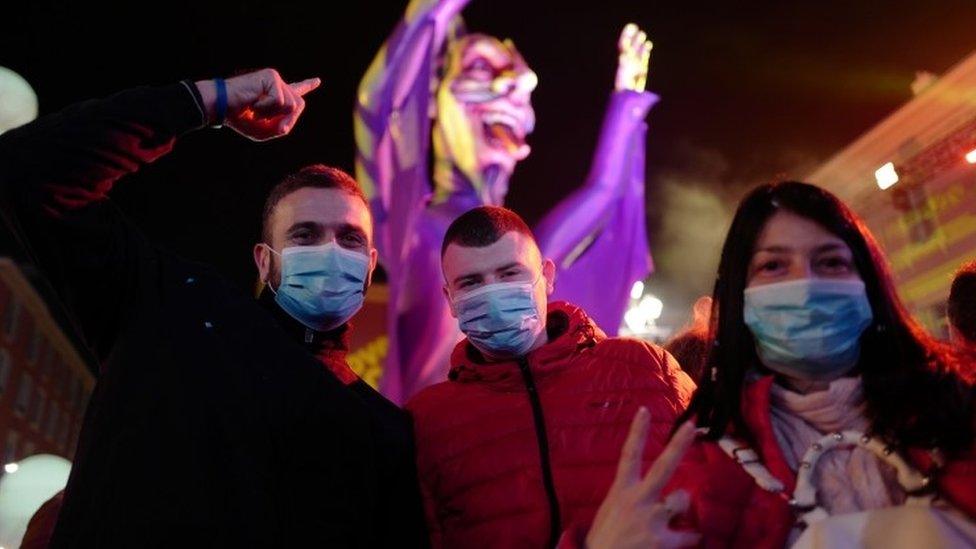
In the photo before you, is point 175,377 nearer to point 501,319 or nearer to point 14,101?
point 501,319

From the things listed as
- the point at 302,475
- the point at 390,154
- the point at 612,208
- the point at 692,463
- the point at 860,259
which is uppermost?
the point at 390,154

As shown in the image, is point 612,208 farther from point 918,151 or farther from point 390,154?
point 918,151

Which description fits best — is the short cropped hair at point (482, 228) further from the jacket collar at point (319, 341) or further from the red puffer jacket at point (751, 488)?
the red puffer jacket at point (751, 488)

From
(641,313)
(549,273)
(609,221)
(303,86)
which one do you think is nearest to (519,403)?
(549,273)

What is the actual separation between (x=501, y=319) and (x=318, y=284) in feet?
2.17

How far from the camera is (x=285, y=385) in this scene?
7.30ft

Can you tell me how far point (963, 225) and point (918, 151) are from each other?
1997mm

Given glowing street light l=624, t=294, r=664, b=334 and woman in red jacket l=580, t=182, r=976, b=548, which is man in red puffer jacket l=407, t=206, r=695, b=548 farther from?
glowing street light l=624, t=294, r=664, b=334

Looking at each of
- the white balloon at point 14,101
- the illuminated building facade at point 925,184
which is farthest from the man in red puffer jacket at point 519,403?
the illuminated building facade at point 925,184

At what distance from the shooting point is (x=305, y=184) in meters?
2.82

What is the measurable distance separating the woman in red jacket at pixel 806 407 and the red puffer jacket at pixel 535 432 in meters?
0.56

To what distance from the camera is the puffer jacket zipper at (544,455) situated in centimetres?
231

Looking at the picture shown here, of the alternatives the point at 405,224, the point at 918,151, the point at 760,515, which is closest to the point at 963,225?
the point at 918,151

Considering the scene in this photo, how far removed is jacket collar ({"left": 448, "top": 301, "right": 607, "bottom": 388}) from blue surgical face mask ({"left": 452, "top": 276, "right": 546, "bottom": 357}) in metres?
0.06
